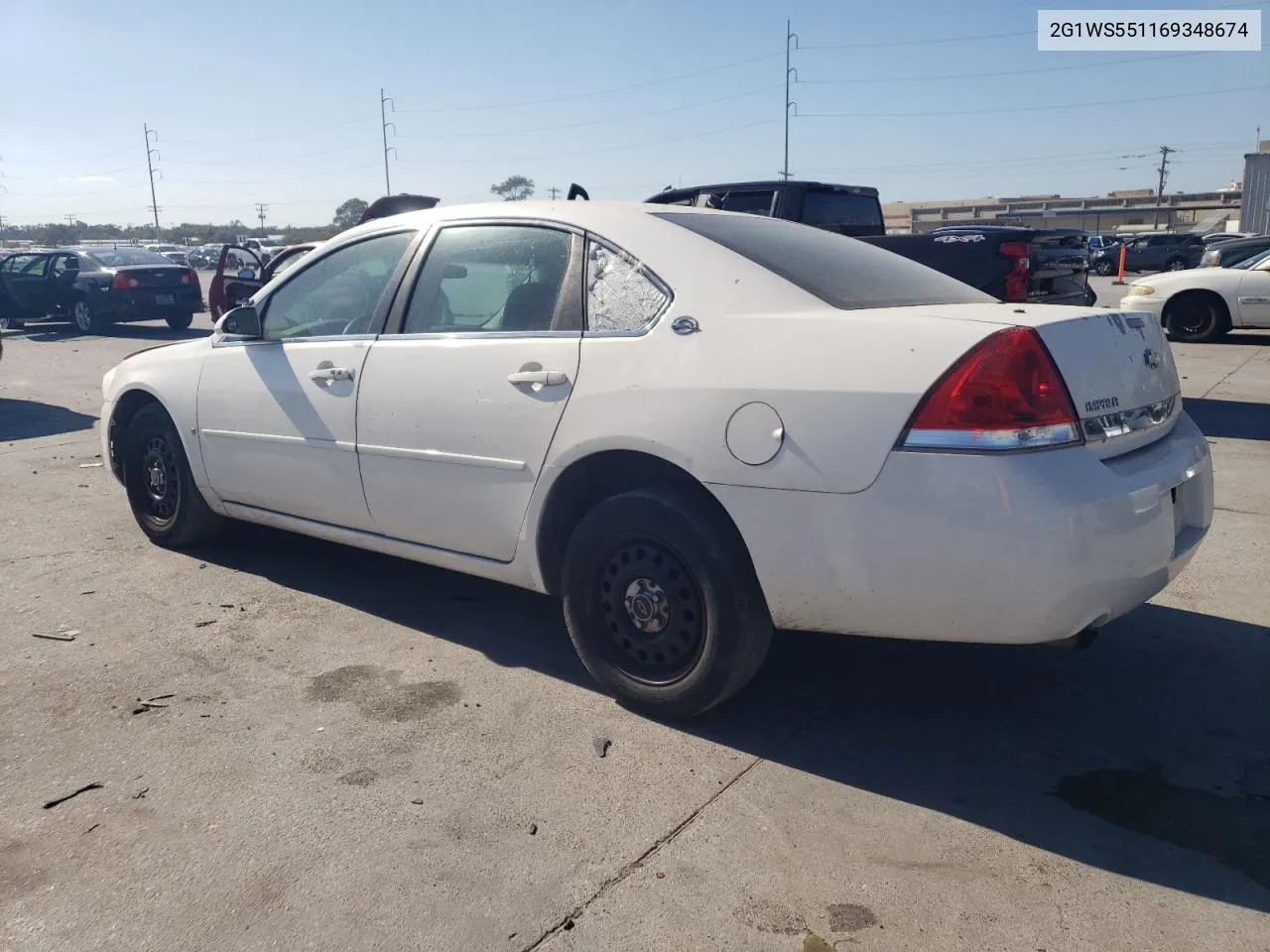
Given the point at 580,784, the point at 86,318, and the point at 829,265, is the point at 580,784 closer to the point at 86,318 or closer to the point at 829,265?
the point at 829,265

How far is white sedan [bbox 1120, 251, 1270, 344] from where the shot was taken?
13.7m

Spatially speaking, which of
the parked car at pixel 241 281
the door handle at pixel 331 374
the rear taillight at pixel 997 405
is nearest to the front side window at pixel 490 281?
the door handle at pixel 331 374

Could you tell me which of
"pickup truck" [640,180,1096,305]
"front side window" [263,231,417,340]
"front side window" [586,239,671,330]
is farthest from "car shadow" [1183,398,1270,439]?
"front side window" [263,231,417,340]

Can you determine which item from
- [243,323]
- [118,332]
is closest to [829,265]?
[243,323]

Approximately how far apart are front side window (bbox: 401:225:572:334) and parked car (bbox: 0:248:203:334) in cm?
1567

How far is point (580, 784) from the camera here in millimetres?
3035

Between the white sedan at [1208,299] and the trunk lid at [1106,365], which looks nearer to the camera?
the trunk lid at [1106,365]

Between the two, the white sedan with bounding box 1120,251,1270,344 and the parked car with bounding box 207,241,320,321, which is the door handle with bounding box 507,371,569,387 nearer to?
the parked car with bounding box 207,241,320,321

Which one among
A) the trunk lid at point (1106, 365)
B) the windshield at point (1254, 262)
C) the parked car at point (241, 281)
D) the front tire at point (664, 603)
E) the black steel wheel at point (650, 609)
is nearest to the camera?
the trunk lid at point (1106, 365)

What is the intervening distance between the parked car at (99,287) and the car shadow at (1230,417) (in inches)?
610

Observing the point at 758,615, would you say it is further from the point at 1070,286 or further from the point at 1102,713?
the point at 1070,286

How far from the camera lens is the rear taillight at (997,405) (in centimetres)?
271

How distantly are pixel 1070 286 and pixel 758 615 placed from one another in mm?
7244

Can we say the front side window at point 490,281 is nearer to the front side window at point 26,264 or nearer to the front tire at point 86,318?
the front tire at point 86,318
